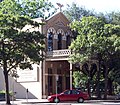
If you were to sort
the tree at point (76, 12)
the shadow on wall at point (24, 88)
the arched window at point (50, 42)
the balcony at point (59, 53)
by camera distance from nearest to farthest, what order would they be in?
1. the balcony at point (59, 53)
2. the shadow on wall at point (24, 88)
3. the arched window at point (50, 42)
4. the tree at point (76, 12)

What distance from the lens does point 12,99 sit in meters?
41.2

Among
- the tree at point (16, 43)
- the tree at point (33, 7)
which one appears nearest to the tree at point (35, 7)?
the tree at point (33, 7)

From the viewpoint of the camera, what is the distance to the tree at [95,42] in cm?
4081

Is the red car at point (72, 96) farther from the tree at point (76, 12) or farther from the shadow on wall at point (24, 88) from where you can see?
the tree at point (76, 12)

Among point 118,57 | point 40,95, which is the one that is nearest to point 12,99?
point 40,95

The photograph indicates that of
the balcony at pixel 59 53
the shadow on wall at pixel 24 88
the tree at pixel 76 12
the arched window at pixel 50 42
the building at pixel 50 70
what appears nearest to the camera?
the balcony at pixel 59 53

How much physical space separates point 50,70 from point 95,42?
10238 millimetres

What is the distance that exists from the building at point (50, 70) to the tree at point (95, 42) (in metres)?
3.52

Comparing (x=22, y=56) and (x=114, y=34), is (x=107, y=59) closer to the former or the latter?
(x=114, y=34)

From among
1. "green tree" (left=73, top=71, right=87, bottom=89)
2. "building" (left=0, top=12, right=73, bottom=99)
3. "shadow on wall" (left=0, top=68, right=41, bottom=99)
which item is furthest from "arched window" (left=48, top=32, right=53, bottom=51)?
"green tree" (left=73, top=71, right=87, bottom=89)

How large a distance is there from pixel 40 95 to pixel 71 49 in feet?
24.0

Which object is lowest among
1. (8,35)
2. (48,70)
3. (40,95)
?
(40,95)

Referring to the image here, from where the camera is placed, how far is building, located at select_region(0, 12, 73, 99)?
4734 cm

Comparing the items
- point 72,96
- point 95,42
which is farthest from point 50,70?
point 95,42
